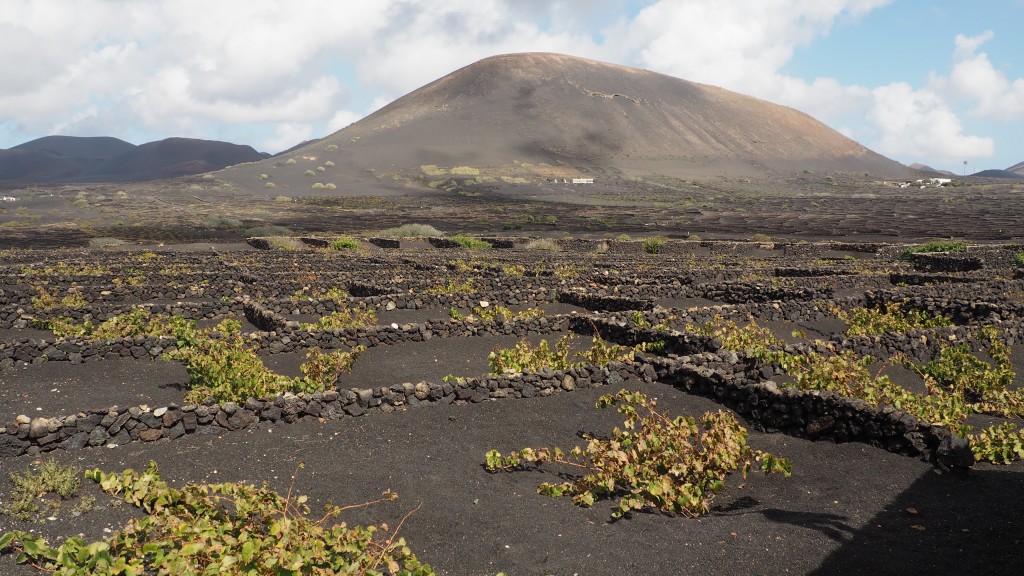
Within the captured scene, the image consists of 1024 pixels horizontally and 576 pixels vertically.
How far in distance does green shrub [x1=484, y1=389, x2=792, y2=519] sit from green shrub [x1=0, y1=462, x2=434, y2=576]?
2441mm

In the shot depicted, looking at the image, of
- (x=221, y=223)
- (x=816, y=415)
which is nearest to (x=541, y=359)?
(x=816, y=415)

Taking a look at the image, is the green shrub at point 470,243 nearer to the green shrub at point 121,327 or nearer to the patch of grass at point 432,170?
the green shrub at point 121,327

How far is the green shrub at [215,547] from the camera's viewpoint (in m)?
4.59

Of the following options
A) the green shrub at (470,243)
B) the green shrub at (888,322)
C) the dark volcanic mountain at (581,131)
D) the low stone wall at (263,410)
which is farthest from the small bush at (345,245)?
the dark volcanic mountain at (581,131)

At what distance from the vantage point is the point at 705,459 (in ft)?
25.4

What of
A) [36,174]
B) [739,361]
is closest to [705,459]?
A: [739,361]

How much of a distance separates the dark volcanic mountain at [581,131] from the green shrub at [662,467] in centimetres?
12129

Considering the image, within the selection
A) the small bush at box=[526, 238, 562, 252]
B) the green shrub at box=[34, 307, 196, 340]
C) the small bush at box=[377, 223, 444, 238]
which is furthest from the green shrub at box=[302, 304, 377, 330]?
the small bush at box=[377, 223, 444, 238]

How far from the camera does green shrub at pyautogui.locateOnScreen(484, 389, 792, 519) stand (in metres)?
7.16

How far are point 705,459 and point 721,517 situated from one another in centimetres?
86

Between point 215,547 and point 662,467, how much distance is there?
179 inches

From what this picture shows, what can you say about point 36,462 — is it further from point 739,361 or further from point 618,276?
point 618,276

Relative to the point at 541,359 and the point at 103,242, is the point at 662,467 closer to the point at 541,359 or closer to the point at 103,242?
the point at 541,359

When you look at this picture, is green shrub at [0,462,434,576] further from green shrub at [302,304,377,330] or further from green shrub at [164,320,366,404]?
green shrub at [302,304,377,330]
